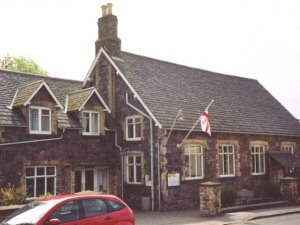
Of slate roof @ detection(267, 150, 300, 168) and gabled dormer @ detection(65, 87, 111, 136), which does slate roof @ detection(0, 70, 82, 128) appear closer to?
gabled dormer @ detection(65, 87, 111, 136)

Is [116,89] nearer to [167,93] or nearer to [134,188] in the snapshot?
[167,93]

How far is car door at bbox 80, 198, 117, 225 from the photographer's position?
1058 cm

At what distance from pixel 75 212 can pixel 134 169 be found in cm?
1421

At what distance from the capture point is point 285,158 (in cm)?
2978

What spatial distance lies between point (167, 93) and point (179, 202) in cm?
704

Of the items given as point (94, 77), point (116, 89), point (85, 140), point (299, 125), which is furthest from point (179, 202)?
point (299, 125)

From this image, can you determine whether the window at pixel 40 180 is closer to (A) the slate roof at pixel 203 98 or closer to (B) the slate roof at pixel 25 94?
(B) the slate roof at pixel 25 94

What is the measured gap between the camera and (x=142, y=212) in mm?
22359

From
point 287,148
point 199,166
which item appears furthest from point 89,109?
point 287,148

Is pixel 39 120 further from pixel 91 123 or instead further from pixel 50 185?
pixel 91 123

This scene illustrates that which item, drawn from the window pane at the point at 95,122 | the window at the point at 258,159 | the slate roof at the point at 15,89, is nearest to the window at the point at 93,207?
the slate roof at the point at 15,89

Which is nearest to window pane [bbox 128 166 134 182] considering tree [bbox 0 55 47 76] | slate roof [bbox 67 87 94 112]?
slate roof [bbox 67 87 94 112]

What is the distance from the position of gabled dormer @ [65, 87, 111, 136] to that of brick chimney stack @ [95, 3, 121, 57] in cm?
368

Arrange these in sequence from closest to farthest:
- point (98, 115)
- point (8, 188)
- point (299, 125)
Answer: point (8, 188)
point (98, 115)
point (299, 125)
